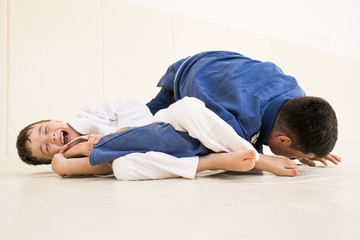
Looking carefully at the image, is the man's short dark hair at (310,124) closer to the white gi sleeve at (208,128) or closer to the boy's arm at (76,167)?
the white gi sleeve at (208,128)

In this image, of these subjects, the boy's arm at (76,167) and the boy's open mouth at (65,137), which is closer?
the boy's arm at (76,167)

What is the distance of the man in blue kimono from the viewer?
93 centimetres

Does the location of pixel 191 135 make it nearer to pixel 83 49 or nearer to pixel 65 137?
pixel 65 137

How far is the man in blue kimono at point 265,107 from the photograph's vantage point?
36.7 inches

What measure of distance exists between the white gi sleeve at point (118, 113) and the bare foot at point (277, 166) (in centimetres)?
50

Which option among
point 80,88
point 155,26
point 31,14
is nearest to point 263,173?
point 80,88

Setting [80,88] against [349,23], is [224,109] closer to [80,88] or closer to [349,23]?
[80,88]

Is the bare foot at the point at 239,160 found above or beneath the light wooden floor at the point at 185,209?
above

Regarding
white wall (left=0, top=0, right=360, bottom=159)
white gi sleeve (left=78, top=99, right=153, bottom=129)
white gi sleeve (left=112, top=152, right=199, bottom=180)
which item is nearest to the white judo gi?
white gi sleeve (left=112, top=152, right=199, bottom=180)

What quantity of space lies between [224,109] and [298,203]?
43 centimetres

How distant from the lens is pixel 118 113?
140 cm

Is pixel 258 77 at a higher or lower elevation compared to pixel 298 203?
higher

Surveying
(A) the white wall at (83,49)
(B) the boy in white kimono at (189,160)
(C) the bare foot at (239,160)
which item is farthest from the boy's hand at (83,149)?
(A) the white wall at (83,49)

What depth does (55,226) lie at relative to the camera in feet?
1.65
